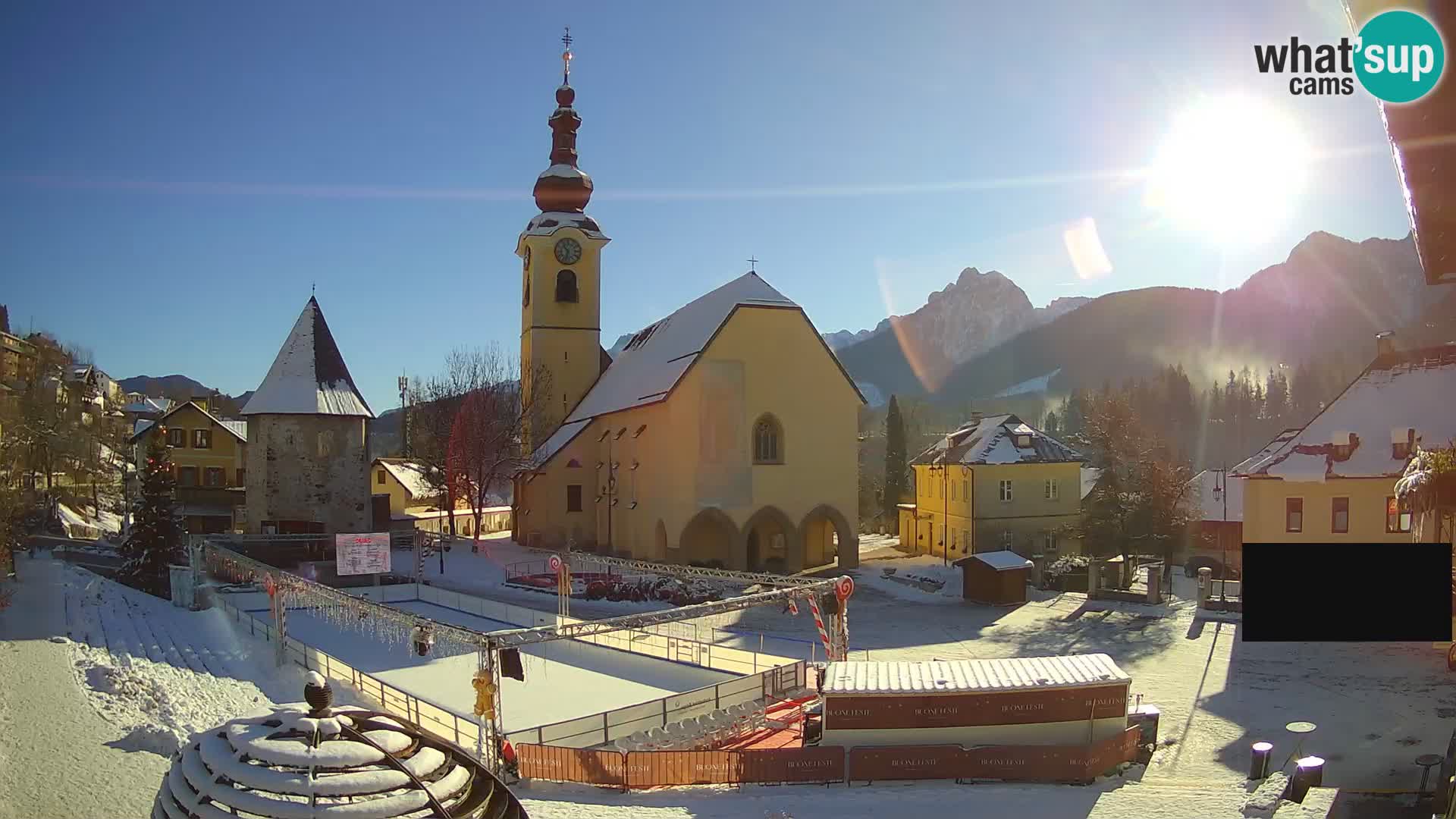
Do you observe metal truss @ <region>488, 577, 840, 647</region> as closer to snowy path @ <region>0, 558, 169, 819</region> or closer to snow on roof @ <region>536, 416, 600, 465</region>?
snowy path @ <region>0, 558, 169, 819</region>

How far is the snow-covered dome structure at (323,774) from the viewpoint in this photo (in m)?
4.00

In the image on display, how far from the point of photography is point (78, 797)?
426 inches

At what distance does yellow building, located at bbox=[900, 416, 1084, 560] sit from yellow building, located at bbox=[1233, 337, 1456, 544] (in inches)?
479

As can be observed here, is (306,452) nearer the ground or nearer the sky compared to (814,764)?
nearer the sky

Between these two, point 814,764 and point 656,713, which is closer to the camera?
point 814,764

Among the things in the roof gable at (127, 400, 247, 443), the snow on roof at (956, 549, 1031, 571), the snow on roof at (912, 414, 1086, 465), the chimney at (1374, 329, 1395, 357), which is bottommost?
the snow on roof at (956, 549, 1031, 571)

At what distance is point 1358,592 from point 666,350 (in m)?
30.7

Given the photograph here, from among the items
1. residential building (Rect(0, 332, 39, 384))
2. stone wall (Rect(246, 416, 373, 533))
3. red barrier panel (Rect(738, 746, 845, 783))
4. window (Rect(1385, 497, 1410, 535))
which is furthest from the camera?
stone wall (Rect(246, 416, 373, 533))

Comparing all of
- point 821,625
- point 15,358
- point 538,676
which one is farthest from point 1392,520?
point 15,358

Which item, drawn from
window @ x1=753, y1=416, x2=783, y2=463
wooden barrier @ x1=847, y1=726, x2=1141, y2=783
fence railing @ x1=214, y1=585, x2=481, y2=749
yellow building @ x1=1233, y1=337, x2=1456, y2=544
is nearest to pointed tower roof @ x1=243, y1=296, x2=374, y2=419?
window @ x1=753, y1=416, x2=783, y2=463

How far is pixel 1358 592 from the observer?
13.8 meters

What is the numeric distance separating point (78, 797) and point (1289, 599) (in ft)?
59.0

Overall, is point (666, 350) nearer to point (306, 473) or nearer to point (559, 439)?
point (559, 439)

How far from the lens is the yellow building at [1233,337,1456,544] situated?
81.3 ft
